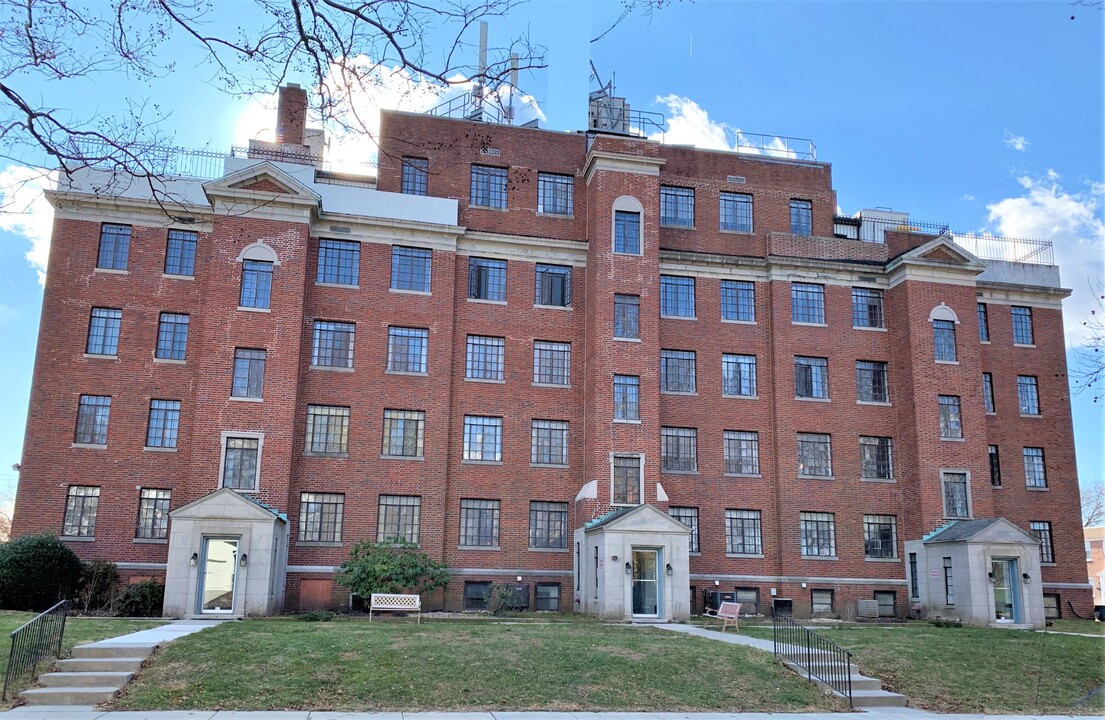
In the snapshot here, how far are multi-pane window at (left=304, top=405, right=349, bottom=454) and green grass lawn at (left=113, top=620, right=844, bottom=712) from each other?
39.4ft

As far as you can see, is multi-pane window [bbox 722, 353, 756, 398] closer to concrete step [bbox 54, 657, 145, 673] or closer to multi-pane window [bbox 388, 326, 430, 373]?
multi-pane window [bbox 388, 326, 430, 373]

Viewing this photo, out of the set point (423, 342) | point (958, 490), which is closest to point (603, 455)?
point (423, 342)

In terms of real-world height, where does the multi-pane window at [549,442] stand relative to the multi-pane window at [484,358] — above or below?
below

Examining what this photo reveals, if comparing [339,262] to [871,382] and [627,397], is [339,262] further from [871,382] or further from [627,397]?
[871,382]

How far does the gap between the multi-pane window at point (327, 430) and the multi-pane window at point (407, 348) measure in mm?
2660

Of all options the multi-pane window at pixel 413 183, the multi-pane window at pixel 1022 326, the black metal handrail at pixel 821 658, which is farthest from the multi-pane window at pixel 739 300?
the black metal handrail at pixel 821 658

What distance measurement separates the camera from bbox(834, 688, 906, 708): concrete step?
1816 cm

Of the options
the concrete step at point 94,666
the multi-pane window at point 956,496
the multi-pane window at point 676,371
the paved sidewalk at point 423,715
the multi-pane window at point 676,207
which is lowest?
the paved sidewalk at point 423,715

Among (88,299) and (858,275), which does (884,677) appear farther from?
(88,299)

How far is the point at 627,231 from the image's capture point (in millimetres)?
35469

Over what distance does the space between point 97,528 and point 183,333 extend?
713 cm

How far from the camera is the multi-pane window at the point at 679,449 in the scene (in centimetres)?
3575

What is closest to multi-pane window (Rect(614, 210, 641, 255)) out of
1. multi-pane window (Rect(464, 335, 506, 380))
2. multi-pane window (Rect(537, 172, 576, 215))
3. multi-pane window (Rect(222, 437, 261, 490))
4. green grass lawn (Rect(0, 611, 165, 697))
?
multi-pane window (Rect(537, 172, 576, 215))

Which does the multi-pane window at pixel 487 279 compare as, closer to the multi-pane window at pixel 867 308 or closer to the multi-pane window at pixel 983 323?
the multi-pane window at pixel 867 308
